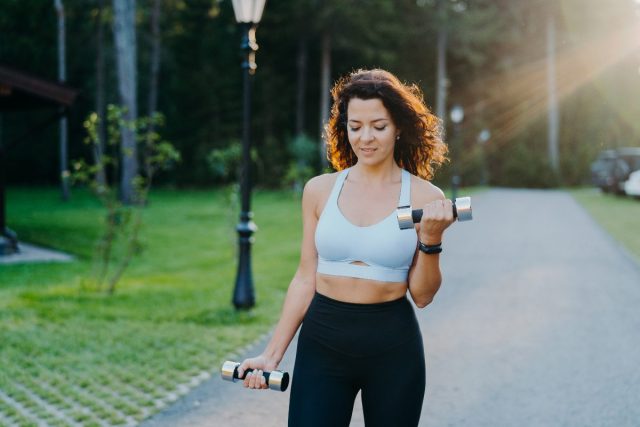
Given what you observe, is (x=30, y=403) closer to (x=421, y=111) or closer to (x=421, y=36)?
(x=421, y=111)

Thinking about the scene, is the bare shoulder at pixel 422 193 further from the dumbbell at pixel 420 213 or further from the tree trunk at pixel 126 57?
the tree trunk at pixel 126 57

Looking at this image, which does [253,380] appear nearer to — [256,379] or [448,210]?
[256,379]

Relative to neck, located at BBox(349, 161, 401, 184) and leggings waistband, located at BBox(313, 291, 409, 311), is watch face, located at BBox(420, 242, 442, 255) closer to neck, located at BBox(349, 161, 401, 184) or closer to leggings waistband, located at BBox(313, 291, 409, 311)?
leggings waistband, located at BBox(313, 291, 409, 311)

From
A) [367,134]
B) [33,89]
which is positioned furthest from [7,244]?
[367,134]

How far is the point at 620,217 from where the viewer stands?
894 inches

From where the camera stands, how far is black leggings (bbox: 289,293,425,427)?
8.47 ft

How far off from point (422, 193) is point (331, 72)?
4533 cm

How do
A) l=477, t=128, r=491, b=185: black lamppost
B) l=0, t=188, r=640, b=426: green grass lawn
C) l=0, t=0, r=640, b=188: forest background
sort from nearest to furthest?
l=0, t=188, r=640, b=426: green grass lawn → l=0, t=0, r=640, b=188: forest background → l=477, t=128, r=491, b=185: black lamppost

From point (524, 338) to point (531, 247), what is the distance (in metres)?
8.04

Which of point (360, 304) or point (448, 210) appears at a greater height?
point (448, 210)

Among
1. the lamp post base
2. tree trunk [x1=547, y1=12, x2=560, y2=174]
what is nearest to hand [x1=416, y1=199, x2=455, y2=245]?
the lamp post base

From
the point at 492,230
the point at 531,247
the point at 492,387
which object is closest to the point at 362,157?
the point at 492,387

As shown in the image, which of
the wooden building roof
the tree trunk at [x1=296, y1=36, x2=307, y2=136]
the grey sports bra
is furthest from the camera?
the tree trunk at [x1=296, y1=36, x2=307, y2=136]

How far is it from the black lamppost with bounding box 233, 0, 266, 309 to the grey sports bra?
5.65m
